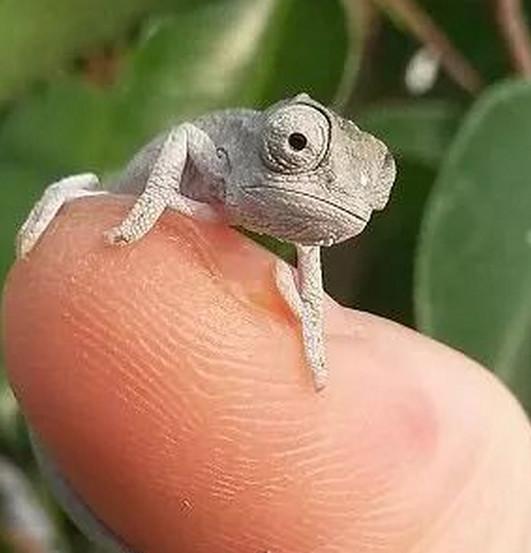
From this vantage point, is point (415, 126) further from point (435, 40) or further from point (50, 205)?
point (50, 205)

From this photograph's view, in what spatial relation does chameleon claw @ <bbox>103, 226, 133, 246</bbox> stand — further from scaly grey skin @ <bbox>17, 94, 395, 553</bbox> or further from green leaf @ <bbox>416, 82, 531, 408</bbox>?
green leaf @ <bbox>416, 82, 531, 408</bbox>

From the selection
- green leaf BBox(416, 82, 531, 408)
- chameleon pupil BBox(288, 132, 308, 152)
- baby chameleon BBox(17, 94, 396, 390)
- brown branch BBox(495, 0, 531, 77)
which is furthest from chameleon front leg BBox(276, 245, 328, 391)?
brown branch BBox(495, 0, 531, 77)

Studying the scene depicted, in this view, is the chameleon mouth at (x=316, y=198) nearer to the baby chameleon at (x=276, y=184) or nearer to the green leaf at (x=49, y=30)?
the baby chameleon at (x=276, y=184)

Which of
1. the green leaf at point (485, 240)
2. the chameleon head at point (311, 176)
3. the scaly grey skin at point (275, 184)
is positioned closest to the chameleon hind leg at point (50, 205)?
the scaly grey skin at point (275, 184)

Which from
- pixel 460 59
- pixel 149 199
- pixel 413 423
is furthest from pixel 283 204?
pixel 460 59

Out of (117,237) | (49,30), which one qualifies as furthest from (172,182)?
(49,30)

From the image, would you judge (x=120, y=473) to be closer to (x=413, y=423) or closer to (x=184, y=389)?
(x=184, y=389)

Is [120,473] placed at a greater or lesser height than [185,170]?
lesser

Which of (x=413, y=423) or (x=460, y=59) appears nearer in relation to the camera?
(x=413, y=423)
